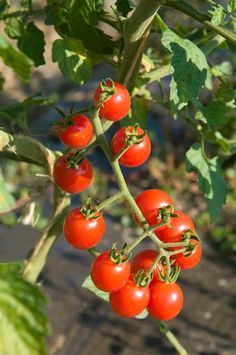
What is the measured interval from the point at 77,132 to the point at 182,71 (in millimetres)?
174

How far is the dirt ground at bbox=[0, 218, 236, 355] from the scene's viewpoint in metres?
2.87

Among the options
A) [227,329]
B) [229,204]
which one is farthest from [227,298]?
[229,204]

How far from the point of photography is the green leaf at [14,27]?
1.10 m

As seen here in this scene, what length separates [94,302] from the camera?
3100 millimetres

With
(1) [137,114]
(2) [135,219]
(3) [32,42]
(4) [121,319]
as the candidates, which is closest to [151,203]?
(2) [135,219]

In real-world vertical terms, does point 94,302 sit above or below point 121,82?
below

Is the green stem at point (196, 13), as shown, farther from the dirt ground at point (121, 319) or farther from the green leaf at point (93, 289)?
the dirt ground at point (121, 319)

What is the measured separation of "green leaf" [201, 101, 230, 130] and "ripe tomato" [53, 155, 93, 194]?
0.27 m

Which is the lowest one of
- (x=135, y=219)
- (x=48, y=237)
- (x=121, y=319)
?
(x=121, y=319)

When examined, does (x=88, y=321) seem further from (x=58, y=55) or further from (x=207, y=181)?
(x=58, y=55)

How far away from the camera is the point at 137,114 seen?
110 cm

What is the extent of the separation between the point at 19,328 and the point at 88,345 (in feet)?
7.72

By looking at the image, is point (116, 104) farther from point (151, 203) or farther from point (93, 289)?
point (93, 289)

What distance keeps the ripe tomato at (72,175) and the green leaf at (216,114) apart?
27 cm
